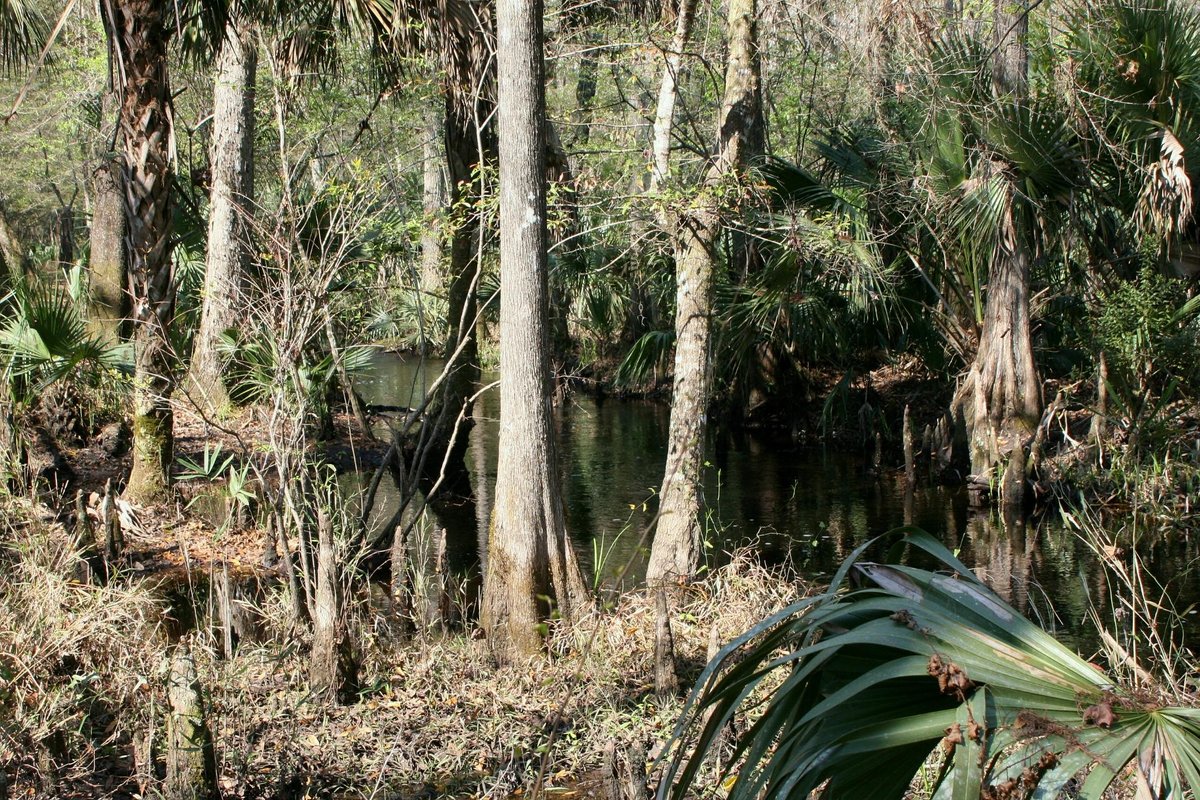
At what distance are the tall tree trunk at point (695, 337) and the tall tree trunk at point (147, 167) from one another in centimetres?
429

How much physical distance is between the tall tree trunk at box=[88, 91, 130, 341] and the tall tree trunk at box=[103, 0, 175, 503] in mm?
2769

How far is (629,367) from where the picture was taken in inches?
745

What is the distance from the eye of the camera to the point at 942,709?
217cm

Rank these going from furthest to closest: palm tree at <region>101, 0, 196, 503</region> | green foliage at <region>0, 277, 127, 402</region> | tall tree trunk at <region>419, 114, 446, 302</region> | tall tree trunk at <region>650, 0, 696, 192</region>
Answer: green foliage at <region>0, 277, 127, 402</region>, palm tree at <region>101, 0, 196, 503</region>, tall tree trunk at <region>419, 114, 446, 302</region>, tall tree trunk at <region>650, 0, 696, 192</region>

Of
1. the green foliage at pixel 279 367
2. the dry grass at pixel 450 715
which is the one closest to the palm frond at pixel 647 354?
the green foliage at pixel 279 367

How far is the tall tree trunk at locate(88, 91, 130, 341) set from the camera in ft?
40.5

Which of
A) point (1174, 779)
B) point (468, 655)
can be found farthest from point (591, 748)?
point (1174, 779)

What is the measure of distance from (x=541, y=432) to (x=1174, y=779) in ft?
17.8

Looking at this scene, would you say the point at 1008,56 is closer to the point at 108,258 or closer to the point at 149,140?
the point at 149,140

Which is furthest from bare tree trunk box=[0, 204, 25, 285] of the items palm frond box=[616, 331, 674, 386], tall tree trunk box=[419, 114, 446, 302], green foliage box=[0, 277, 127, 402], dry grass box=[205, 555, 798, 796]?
palm frond box=[616, 331, 674, 386]

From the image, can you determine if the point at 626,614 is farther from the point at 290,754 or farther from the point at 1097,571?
the point at 1097,571

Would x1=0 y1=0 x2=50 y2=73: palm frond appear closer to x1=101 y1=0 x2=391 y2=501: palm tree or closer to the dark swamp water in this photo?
x1=101 y1=0 x2=391 y2=501: palm tree

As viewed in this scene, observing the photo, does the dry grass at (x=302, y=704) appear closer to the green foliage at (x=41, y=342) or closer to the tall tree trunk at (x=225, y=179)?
the green foliage at (x=41, y=342)

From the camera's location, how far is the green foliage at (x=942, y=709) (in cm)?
192
